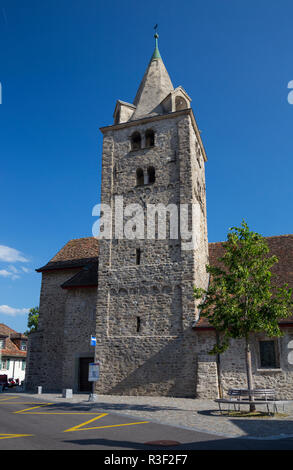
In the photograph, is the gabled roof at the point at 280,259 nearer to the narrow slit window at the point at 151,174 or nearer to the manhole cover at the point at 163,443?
the narrow slit window at the point at 151,174

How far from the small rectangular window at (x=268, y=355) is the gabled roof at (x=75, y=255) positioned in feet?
40.4

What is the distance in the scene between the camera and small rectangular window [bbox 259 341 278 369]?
17391 millimetres

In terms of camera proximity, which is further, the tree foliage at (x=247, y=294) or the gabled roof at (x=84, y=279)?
the gabled roof at (x=84, y=279)

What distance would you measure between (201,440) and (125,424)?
2.95m

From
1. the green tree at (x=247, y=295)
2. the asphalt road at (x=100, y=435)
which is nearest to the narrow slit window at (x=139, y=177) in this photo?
the green tree at (x=247, y=295)

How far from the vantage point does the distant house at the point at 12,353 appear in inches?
1598

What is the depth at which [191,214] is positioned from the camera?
20109mm

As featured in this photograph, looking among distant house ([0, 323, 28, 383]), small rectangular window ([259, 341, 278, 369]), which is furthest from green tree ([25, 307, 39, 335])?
small rectangular window ([259, 341, 278, 369])

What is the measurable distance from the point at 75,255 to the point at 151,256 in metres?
8.00

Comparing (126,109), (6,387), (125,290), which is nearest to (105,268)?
(125,290)

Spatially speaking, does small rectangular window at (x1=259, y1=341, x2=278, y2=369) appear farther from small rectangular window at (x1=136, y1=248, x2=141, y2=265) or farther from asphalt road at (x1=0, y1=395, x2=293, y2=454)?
asphalt road at (x1=0, y1=395, x2=293, y2=454)

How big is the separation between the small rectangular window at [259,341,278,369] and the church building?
0.04 meters

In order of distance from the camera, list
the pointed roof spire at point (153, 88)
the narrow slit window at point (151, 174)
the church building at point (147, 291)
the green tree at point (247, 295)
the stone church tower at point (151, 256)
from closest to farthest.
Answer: the green tree at point (247, 295), the church building at point (147, 291), the stone church tower at point (151, 256), the narrow slit window at point (151, 174), the pointed roof spire at point (153, 88)

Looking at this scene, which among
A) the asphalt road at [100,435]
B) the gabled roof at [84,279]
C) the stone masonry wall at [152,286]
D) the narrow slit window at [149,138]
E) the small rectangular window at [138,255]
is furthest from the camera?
the narrow slit window at [149,138]
